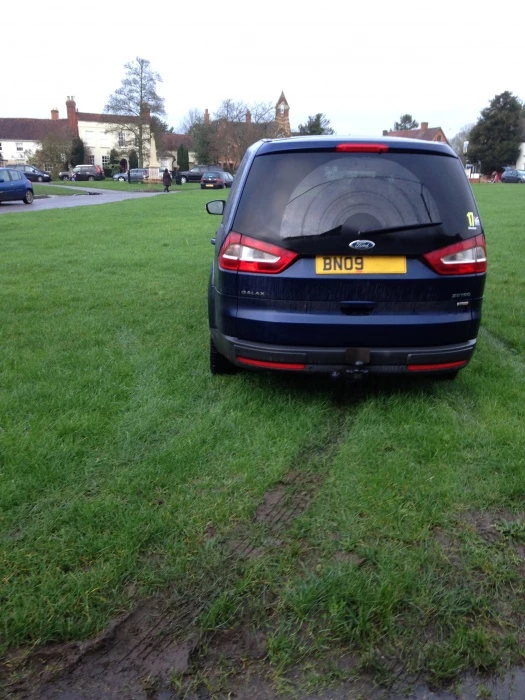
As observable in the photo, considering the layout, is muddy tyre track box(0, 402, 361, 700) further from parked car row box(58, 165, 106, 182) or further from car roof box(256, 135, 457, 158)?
parked car row box(58, 165, 106, 182)

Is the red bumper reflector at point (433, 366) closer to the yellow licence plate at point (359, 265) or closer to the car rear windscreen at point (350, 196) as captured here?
the yellow licence plate at point (359, 265)

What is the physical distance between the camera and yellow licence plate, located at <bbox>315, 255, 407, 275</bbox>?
12.3 ft

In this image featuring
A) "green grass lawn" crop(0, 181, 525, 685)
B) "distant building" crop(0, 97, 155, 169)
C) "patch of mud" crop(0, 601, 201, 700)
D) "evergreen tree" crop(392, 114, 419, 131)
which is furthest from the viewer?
"evergreen tree" crop(392, 114, 419, 131)

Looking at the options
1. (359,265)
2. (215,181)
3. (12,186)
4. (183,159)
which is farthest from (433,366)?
(183,159)

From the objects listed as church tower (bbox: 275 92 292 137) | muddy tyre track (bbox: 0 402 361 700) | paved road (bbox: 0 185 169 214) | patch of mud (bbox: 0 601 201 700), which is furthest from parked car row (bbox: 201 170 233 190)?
patch of mud (bbox: 0 601 201 700)

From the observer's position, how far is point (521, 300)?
7.60 metres

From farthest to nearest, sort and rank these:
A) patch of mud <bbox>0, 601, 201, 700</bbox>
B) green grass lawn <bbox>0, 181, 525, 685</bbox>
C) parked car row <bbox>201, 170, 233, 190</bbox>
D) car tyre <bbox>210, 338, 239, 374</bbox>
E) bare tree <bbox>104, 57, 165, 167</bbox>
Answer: bare tree <bbox>104, 57, 165, 167</bbox> → parked car row <bbox>201, 170, 233, 190</bbox> → car tyre <bbox>210, 338, 239, 374</bbox> → green grass lawn <bbox>0, 181, 525, 685</bbox> → patch of mud <bbox>0, 601, 201, 700</bbox>

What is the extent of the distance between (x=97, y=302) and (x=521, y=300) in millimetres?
5068

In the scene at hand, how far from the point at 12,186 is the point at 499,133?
60.9 metres

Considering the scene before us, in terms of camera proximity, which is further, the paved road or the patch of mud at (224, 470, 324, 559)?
the paved road

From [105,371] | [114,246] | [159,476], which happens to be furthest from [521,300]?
[114,246]

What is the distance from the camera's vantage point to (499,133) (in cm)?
7050

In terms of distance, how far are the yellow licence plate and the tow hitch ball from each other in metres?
0.57

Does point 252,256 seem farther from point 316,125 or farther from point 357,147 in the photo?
point 316,125
